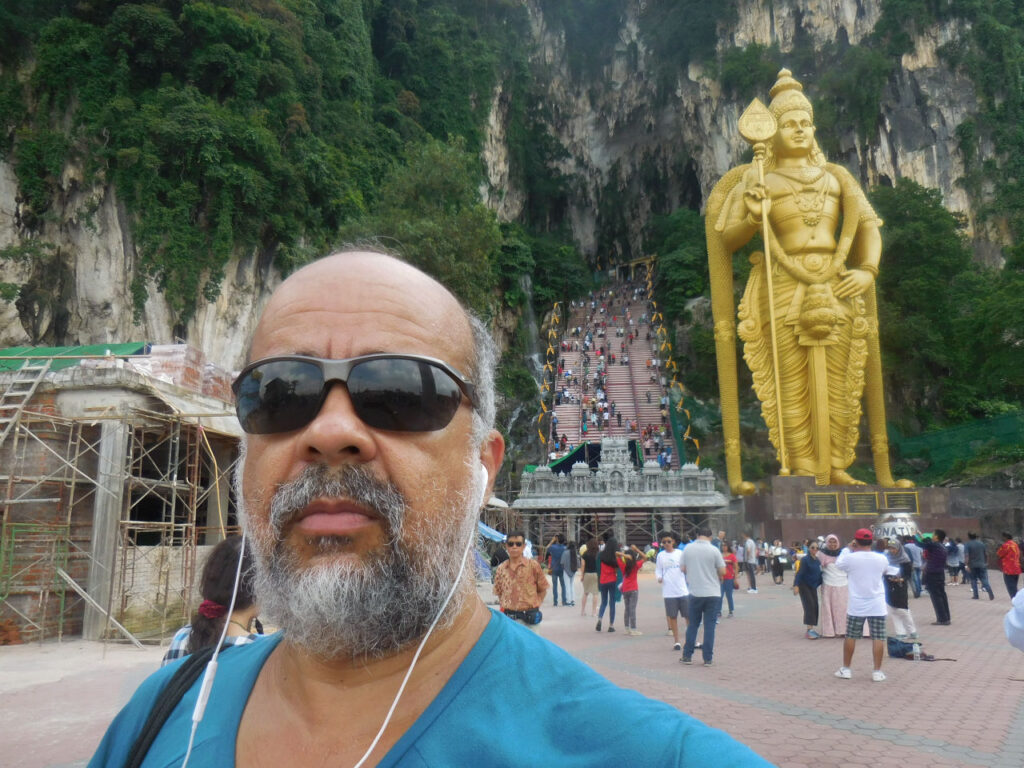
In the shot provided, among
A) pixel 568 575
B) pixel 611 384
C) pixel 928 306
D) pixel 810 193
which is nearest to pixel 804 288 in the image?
pixel 810 193

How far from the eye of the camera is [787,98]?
55.5 feet

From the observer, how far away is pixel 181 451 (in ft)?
39.0

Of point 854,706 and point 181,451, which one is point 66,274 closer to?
point 181,451

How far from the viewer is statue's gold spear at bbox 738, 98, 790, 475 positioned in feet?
53.5

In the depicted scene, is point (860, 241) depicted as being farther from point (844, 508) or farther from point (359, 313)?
point (359, 313)

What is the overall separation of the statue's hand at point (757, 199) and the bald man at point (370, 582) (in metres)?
16.6

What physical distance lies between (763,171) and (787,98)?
181 cm

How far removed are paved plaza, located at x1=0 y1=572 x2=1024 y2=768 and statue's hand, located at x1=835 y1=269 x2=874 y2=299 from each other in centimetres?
889

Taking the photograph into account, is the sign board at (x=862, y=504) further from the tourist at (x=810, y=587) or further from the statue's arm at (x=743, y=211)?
the tourist at (x=810, y=587)

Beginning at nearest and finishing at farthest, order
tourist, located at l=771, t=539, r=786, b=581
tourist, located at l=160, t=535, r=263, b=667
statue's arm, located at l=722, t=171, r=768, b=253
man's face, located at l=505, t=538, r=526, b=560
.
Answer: tourist, located at l=160, t=535, r=263, b=667, man's face, located at l=505, t=538, r=526, b=560, tourist, located at l=771, t=539, r=786, b=581, statue's arm, located at l=722, t=171, r=768, b=253

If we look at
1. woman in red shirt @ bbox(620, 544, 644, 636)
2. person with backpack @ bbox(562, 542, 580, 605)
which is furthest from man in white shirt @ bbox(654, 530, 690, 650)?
person with backpack @ bbox(562, 542, 580, 605)

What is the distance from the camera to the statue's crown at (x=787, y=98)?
1675cm

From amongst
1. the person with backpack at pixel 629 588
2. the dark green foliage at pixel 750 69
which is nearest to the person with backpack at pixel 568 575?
the person with backpack at pixel 629 588

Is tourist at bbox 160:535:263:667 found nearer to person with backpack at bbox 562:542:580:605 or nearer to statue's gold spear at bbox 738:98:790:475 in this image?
person with backpack at bbox 562:542:580:605
